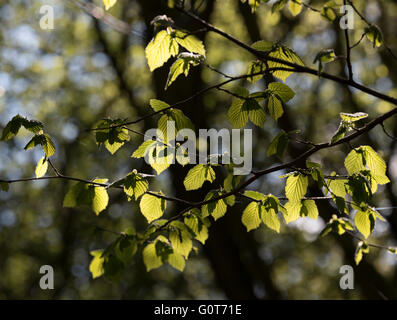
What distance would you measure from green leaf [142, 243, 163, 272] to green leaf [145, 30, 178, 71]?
845 mm

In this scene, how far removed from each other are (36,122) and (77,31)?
913 centimetres

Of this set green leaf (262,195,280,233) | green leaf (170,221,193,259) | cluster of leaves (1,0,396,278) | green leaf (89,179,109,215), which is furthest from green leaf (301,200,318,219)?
green leaf (89,179,109,215)

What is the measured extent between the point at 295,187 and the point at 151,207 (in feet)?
2.15

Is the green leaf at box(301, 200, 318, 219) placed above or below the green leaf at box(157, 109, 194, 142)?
below

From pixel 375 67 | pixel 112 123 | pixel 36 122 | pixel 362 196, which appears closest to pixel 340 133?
pixel 362 196

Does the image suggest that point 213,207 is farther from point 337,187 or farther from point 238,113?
point 337,187

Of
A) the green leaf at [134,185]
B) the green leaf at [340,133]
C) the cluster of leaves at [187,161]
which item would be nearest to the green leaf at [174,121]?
the cluster of leaves at [187,161]

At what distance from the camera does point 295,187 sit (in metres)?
1.49

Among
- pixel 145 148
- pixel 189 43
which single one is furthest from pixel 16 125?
pixel 189 43

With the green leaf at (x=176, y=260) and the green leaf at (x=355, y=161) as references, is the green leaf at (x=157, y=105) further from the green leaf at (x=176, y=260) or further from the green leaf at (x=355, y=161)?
the green leaf at (x=355, y=161)

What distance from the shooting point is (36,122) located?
1415 mm

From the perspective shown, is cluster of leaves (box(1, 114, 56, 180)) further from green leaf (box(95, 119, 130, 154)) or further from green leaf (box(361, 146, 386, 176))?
green leaf (box(361, 146, 386, 176))

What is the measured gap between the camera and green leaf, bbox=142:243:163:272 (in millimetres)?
1633
